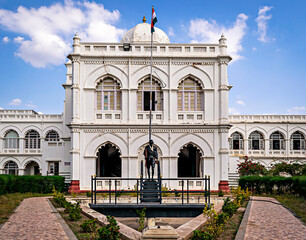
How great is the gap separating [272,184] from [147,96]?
9.50m

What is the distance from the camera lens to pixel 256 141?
37.6 meters

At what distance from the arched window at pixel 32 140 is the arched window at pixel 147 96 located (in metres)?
20.5

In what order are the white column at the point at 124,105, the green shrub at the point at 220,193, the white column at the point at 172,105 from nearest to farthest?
the green shrub at the point at 220,193 < the white column at the point at 124,105 < the white column at the point at 172,105

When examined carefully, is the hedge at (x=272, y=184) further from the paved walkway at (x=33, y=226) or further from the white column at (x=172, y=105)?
the paved walkway at (x=33, y=226)

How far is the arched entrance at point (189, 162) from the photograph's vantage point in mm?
26664

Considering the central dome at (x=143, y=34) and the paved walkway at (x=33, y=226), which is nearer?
the paved walkway at (x=33, y=226)

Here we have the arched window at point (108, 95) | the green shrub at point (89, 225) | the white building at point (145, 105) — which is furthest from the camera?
the arched window at point (108, 95)

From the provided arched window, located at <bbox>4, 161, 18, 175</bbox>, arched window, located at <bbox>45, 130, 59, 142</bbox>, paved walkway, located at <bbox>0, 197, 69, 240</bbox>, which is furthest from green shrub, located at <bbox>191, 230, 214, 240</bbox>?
arched window, located at <bbox>4, 161, 18, 175</bbox>

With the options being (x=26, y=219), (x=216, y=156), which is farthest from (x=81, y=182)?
(x=26, y=219)

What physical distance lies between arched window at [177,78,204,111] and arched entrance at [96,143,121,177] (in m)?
6.53

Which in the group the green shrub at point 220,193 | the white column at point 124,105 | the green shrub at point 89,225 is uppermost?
the white column at point 124,105

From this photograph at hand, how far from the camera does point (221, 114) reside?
22531 millimetres

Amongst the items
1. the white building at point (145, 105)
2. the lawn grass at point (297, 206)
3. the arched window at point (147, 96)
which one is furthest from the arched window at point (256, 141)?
the lawn grass at point (297, 206)

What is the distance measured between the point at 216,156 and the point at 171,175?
313cm
